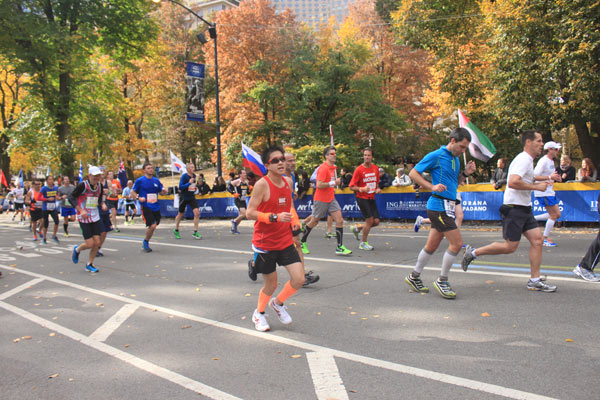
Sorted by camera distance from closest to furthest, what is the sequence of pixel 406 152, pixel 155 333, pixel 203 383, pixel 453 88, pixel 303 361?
pixel 203 383
pixel 303 361
pixel 155 333
pixel 453 88
pixel 406 152

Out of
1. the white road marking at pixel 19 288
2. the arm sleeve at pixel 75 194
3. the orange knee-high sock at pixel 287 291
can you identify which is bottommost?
the white road marking at pixel 19 288

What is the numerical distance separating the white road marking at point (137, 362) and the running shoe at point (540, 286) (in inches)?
163

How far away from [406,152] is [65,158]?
81.6 ft

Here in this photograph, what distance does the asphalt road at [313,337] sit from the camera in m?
3.43

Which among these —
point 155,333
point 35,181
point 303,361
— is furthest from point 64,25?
point 303,361

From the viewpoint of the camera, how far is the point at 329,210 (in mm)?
9172

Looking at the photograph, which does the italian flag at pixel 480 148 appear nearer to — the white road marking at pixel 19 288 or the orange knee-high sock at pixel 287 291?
the orange knee-high sock at pixel 287 291

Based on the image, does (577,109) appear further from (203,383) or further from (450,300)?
(203,383)

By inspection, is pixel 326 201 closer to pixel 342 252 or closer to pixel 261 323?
pixel 342 252

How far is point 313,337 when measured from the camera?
14.7ft

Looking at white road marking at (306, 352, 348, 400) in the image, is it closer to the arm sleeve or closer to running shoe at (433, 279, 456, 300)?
running shoe at (433, 279, 456, 300)

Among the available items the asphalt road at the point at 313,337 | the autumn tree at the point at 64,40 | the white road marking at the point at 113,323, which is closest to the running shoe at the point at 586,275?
the asphalt road at the point at 313,337

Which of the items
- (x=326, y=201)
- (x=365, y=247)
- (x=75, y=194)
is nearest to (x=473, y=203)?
(x=365, y=247)

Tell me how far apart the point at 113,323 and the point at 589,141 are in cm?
1890
